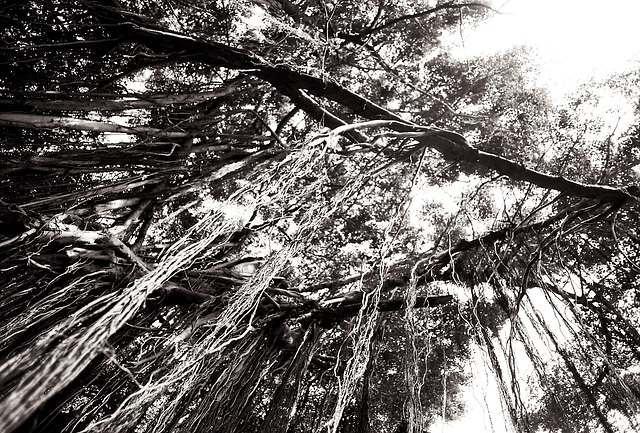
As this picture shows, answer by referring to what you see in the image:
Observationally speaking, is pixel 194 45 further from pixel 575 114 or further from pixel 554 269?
pixel 554 269

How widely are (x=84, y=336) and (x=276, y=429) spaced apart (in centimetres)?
146

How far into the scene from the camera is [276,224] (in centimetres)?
199

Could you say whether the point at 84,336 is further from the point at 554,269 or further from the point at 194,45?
the point at 554,269

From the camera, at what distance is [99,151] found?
5.95 ft

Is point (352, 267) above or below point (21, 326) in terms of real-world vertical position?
above

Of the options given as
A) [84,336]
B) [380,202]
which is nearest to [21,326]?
[84,336]

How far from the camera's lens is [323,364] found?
278 centimetres

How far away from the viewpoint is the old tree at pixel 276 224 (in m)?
1.43

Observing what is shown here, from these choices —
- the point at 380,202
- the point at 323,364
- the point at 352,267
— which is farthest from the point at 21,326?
the point at 380,202

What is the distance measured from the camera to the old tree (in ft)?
4.70

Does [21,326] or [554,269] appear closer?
[21,326]

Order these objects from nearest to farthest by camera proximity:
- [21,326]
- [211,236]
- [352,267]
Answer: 1. [211,236]
2. [21,326]
3. [352,267]

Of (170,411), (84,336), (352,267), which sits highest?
(352,267)

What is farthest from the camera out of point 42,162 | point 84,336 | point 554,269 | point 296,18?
point 554,269
